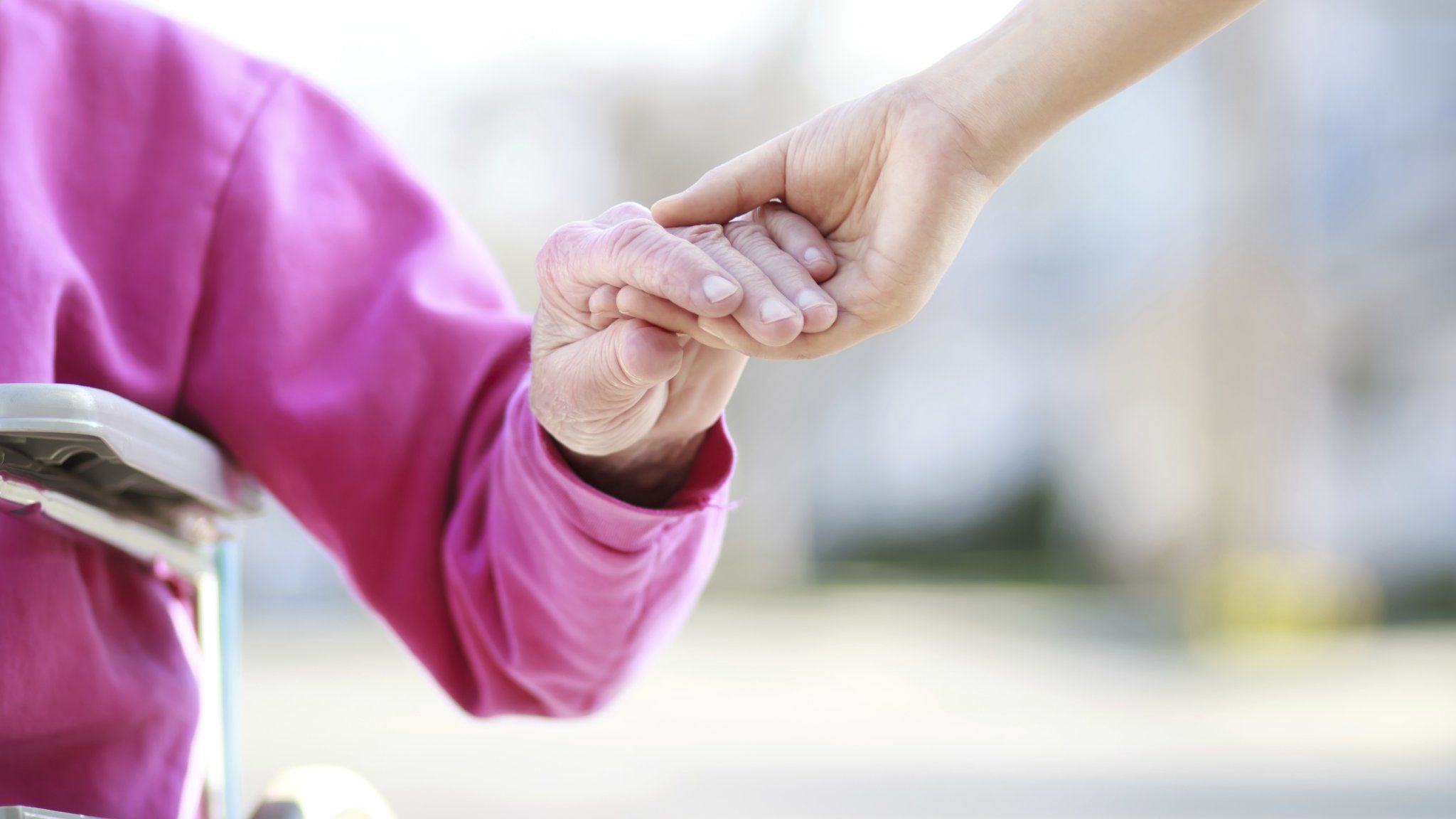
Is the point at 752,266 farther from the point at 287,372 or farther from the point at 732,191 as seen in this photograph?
the point at 287,372

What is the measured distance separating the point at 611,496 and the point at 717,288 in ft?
0.83

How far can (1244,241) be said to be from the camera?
25.4ft

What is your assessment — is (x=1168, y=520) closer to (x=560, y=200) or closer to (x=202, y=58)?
(x=560, y=200)

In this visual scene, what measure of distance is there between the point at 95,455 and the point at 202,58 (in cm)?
41

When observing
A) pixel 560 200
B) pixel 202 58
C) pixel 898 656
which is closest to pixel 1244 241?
pixel 898 656

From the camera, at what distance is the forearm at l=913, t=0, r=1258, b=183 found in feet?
2.29

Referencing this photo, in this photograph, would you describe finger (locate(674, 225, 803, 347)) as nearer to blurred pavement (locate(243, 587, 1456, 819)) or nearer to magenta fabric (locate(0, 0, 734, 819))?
magenta fabric (locate(0, 0, 734, 819))

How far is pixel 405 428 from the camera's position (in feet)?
3.36

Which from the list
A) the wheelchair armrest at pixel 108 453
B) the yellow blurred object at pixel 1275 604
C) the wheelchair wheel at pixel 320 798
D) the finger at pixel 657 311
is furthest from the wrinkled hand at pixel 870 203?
the yellow blurred object at pixel 1275 604

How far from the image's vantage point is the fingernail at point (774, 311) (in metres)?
0.70

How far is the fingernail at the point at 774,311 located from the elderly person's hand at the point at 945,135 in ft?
0.05

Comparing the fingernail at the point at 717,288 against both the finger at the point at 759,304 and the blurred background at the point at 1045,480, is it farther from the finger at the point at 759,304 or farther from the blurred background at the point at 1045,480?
the blurred background at the point at 1045,480

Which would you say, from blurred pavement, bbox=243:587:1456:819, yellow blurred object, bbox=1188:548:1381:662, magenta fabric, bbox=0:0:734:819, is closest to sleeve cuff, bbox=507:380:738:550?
magenta fabric, bbox=0:0:734:819

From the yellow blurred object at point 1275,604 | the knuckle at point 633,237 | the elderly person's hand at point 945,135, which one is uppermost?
the yellow blurred object at point 1275,604
